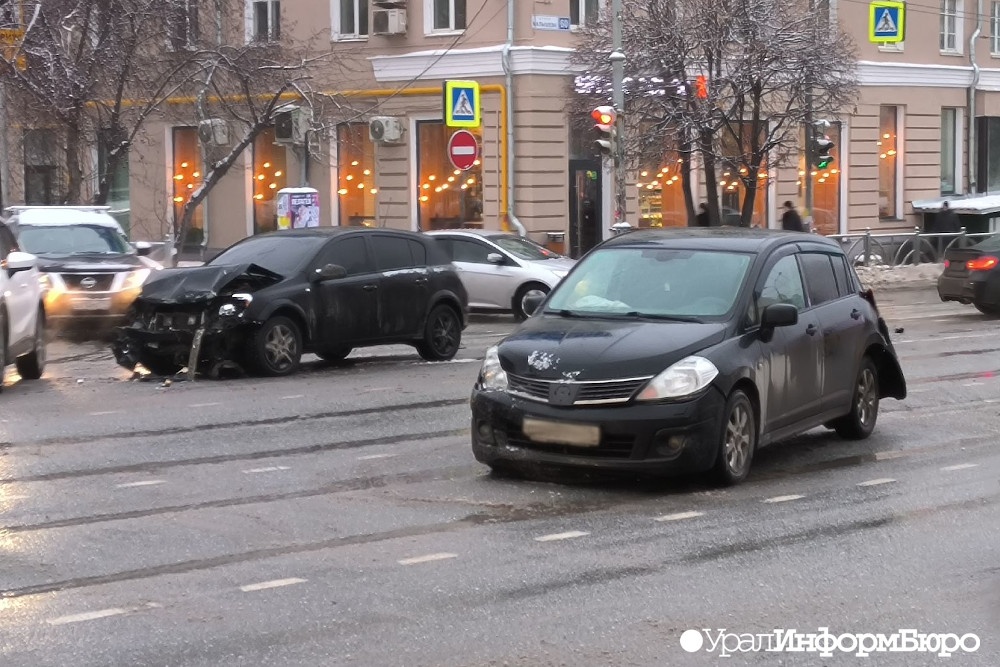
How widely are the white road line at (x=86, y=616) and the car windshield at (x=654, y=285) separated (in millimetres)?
4342

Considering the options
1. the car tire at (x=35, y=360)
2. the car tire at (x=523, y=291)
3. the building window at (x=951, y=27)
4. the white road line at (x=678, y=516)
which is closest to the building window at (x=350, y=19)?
the car tire at (x=523, y=291)

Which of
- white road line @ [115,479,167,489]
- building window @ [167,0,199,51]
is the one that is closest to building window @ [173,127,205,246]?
building window @ [167,0,199,51]

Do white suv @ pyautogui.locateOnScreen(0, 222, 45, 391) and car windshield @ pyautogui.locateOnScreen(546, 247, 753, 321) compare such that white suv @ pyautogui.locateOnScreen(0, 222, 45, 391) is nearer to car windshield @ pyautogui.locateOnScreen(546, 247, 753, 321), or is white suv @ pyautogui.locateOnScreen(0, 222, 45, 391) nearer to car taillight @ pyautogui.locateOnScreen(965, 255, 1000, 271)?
car windshield @ pyautogui.locateOnScreen(546, 247, 753, 321)

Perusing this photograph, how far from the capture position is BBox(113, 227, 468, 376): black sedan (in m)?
14.8

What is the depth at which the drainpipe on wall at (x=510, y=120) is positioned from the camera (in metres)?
32.1

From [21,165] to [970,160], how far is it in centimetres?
2552

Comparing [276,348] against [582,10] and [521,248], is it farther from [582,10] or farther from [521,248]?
[582,10]

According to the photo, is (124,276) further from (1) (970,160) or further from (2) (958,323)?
(1) (970,160)

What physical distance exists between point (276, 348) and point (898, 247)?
2123cm

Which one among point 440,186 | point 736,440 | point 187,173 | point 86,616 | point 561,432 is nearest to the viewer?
point 86,616

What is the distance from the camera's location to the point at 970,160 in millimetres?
42219

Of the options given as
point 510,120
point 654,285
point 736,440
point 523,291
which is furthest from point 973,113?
point 736,440

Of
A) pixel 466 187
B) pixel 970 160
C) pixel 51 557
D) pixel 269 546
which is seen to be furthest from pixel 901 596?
pixel 970 160

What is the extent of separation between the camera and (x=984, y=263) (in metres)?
23.4
